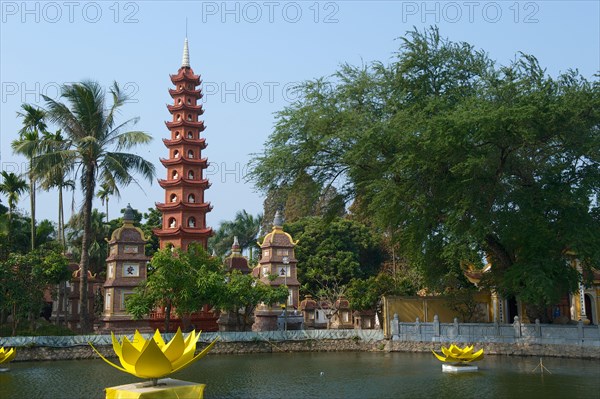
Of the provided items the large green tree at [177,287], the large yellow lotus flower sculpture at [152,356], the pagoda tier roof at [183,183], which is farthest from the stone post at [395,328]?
the large yellow lotus flower sculpture at [152,356]

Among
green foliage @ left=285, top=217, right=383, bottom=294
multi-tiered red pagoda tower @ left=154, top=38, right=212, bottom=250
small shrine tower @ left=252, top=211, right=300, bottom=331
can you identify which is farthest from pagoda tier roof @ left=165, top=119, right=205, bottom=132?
green foliage @ left=285, top=217, right=383, bottom=294

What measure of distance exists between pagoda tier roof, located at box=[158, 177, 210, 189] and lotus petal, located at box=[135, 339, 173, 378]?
2975 cm

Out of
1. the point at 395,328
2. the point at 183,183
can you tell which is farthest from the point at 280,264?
the point at 395,328

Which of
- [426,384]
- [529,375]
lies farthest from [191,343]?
[529,375]

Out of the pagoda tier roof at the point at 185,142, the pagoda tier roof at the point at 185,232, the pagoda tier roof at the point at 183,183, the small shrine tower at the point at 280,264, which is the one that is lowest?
the small shrine tower at the point at 280,264

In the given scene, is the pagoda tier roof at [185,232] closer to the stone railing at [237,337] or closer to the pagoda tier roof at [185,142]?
the pagoda tier roof at [185,142]

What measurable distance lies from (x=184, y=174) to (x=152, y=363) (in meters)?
30.5

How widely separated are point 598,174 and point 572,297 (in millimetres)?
10540

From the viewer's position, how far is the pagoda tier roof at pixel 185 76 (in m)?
43.5

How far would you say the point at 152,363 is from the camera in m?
11.6

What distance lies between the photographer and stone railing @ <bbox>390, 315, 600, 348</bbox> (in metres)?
24.1

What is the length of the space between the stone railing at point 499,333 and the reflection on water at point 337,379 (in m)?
1.65

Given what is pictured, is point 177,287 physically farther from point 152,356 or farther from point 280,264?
point 152,356

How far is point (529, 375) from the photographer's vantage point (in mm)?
18594
